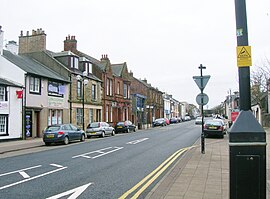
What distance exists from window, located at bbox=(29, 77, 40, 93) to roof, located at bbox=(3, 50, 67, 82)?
605mm

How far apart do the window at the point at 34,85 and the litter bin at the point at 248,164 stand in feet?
81.3

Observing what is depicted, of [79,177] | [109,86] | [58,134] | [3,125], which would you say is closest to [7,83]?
[3,125]

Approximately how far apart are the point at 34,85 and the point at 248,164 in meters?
25.5

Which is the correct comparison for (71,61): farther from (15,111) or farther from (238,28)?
(238,28)

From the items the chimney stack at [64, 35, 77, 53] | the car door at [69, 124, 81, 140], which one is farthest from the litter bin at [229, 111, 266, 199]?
the chimney stack at [64, 35, 77, 53]

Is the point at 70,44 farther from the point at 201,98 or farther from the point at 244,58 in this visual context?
the point at 244,58

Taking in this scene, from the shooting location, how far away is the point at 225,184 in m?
7.97

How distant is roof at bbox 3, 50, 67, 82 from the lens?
2695cm

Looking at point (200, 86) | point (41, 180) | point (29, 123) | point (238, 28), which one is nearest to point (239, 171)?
point (238, 28)

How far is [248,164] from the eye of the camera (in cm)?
432

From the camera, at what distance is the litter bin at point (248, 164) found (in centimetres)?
432

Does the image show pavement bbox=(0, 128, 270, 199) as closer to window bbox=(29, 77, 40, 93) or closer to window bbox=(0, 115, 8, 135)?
window bbox=(0, 115, 8, 135)

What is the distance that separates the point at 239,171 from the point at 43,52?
31732 millimetres

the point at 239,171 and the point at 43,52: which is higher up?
the point at 43,52
